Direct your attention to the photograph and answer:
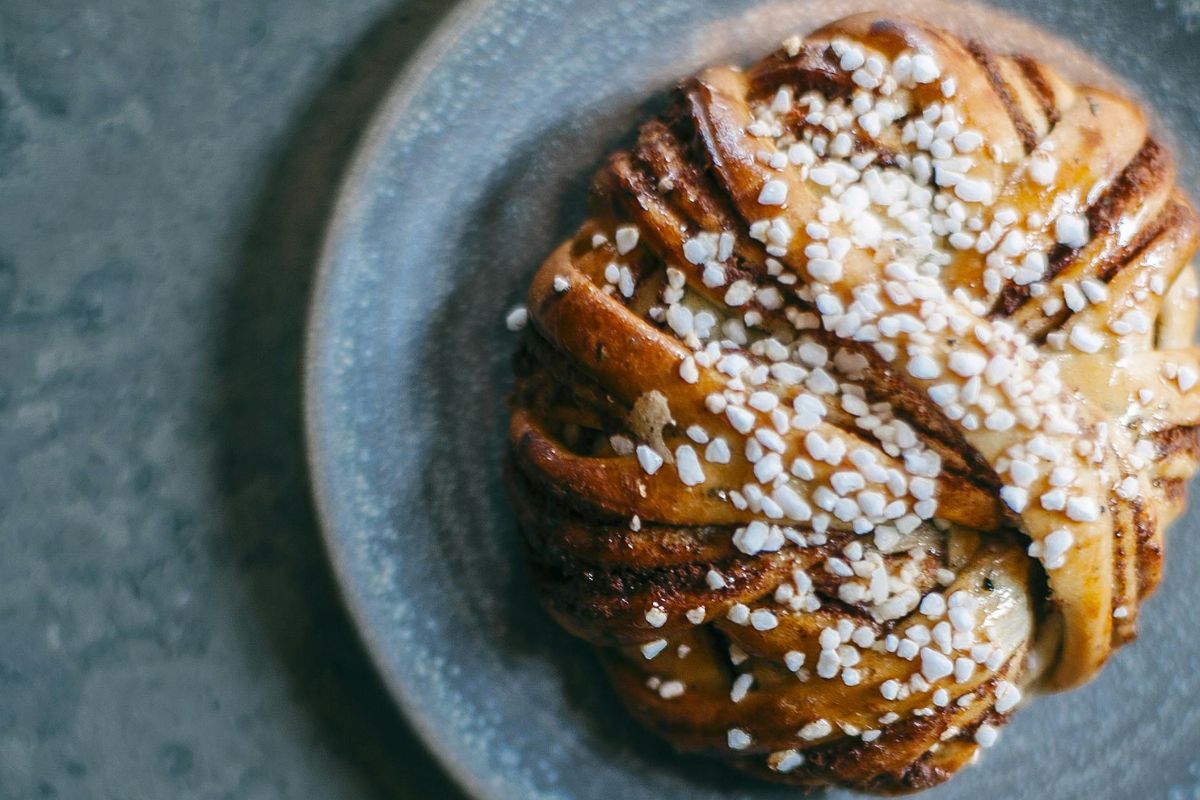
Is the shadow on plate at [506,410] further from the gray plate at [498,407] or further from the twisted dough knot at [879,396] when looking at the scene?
the twisted dough knot at [879,396]

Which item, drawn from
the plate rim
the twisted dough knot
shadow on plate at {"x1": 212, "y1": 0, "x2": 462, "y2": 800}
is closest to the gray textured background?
shadow on plate at {"x1": 212, "y1": 0, "x2": 462, "y2": 800}

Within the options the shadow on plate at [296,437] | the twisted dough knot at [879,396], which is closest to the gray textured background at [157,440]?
the shadow on plate at [296,437]

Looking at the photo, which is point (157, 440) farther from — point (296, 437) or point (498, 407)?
point (498, 407)

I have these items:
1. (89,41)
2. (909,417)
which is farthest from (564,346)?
(89,41)

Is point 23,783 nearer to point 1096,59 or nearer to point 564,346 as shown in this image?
point 564,346

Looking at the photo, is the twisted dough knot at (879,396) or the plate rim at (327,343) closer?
the twisted dough knot at (879,396)

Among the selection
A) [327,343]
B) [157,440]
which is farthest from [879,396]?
[157,440]
